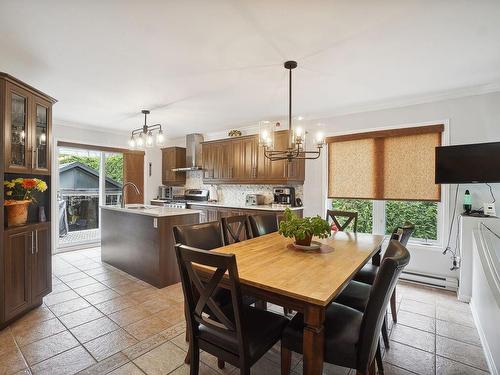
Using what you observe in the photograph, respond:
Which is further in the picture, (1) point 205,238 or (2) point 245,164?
(2) point 245,164

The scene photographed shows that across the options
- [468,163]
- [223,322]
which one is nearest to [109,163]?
[223,322]

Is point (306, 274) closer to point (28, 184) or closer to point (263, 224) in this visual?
point (263, 224)

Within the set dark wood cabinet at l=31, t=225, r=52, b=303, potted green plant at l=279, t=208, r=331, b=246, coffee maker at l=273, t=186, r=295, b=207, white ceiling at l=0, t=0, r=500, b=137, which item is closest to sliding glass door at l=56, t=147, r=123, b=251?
white ceiling at l=0, t=0, r=500, b=137

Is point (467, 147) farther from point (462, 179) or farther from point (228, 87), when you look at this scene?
point (228, 87)

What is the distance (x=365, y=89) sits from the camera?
3.27 meters

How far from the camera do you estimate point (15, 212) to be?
2.50 meters

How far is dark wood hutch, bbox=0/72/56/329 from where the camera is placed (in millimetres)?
2311

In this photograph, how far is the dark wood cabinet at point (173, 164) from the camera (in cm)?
641

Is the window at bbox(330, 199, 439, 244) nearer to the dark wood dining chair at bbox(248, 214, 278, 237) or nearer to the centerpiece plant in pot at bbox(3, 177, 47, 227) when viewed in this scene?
the dark wood dining chair at bbox(248, 214, 278, 237)

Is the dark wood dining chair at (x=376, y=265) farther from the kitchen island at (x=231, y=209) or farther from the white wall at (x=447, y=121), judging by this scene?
the kitchen island at (x=231, y=209)

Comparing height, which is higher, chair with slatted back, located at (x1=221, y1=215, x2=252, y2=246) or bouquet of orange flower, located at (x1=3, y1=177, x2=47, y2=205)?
bouquet of orange flower, located at (x1=3, y1=177, x2=47, y2=205)

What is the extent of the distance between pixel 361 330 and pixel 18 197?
127 inches

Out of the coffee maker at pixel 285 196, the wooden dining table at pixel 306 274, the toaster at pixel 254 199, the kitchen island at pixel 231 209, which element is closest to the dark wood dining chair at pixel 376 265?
the wooden dining table at pixel 306 274

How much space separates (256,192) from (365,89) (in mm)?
2779
